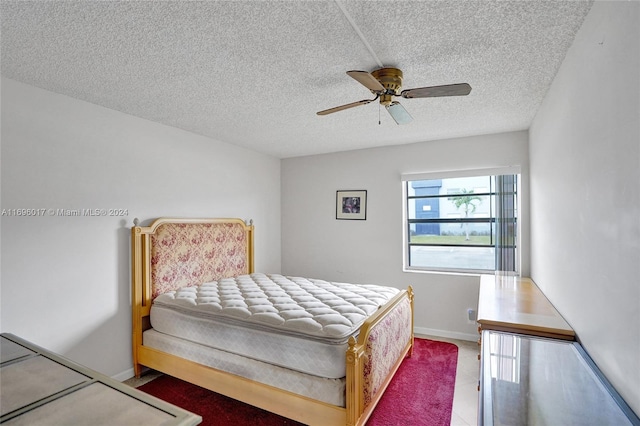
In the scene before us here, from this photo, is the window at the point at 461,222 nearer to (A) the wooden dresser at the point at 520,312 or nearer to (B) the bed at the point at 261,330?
(A) the wooden dresser at the point at 520,312

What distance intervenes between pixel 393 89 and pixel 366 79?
1.41ft

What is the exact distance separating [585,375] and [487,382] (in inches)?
18.3

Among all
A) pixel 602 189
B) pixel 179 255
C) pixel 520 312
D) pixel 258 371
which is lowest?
pixel 258 371

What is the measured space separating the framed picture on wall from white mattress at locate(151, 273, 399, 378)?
4.45 feet

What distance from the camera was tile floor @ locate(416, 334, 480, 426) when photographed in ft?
7.67

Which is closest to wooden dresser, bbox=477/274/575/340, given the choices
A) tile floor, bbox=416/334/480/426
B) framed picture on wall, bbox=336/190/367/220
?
tile floor, bbox=416/334/480/426

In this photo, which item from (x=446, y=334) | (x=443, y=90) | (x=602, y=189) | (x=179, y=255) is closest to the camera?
(x=602, y=189)

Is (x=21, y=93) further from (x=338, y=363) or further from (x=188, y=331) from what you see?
(x=338, y=363)

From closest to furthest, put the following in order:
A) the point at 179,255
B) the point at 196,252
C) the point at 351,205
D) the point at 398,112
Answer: the point at 398,112 → the point at 179,255 → the point at 196,252 → the point at 351,205

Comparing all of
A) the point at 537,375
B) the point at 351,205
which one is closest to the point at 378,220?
the point at 351,205

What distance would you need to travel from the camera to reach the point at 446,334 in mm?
3893

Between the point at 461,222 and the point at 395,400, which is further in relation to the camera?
the point at 461,222

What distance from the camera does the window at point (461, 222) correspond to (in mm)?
3578

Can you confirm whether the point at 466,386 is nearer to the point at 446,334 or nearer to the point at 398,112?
the point at 446,334
